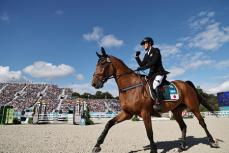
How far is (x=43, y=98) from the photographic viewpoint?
7700 cm

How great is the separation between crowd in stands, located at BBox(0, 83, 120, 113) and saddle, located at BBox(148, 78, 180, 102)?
199ft

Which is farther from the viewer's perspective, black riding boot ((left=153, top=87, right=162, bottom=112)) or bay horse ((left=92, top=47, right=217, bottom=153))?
black riding boot ((left=153, top=87, right=162, bottom=112))

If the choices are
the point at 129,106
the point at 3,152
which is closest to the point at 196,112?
the point at 129,106

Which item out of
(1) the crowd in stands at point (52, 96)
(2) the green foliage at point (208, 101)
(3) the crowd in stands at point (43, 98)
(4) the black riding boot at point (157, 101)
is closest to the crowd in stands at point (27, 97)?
(3) the crowd in stands at point (43, 98)

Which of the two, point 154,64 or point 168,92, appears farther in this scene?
point 168,92

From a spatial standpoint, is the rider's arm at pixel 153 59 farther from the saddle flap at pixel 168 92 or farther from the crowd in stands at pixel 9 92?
the crowd in stands at pixel 9 92

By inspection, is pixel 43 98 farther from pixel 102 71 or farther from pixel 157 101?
pixel 157 101

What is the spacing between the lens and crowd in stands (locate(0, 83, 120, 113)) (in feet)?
228

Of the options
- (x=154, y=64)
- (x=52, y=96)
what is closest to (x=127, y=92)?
(x=154, y=64)

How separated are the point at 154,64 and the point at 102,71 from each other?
1606 millimetres

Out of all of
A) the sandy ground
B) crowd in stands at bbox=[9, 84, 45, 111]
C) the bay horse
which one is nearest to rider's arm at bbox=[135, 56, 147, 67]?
the bay horse

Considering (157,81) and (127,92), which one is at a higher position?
(157,81)

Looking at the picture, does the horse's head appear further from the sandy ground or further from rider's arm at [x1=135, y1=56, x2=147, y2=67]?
the sandy ground

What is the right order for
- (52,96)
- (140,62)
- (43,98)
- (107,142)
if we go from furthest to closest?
(52,96) → (43,98) → (107,142) → (140,62)
